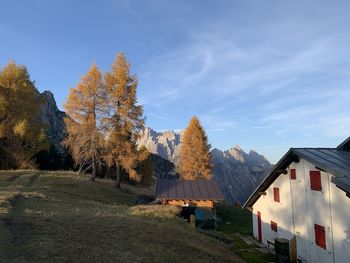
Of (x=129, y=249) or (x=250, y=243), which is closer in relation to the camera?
(x=129, y=249)

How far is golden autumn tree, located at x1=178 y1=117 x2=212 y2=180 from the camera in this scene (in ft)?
178

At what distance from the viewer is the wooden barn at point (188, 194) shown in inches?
1268

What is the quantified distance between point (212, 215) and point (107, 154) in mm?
13910

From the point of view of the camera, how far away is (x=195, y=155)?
54.9 meters

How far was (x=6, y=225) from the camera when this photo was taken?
49.3ft

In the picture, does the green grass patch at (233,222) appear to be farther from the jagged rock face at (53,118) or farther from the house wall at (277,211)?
the jagged rock face at (53,118)

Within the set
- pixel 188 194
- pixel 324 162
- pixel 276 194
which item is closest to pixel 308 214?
pixel 324 162

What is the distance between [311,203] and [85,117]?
2588 centimetres

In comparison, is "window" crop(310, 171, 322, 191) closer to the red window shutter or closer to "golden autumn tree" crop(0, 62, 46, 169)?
the red window shutter

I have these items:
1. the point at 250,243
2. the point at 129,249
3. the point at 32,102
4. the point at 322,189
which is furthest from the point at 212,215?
the point at 32,102

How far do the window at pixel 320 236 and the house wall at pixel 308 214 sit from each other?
21 centimetres

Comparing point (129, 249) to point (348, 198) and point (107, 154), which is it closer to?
point (348, 198)

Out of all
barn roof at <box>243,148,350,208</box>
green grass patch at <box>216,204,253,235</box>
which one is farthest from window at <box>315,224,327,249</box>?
green grass patch at <box>216,204,253,235</box>

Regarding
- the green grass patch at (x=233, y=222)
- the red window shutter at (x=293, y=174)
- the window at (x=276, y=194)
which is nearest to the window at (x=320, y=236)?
→ the red window shutter at (x=293, y=174)
